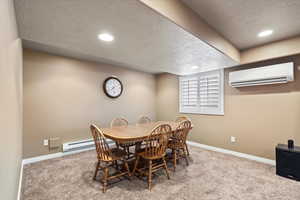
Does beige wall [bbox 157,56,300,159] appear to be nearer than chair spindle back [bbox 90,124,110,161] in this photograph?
No

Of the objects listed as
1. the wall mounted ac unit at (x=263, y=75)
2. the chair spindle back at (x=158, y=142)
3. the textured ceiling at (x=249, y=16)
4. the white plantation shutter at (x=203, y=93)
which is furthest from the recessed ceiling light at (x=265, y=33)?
the chair spindle back at (x=158, y=142)

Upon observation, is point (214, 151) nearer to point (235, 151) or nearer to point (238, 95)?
point (235, 151)

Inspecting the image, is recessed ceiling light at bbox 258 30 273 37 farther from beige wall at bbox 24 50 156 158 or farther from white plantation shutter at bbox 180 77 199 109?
beige wall at bbox 24 50 156 158

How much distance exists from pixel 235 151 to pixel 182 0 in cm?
333

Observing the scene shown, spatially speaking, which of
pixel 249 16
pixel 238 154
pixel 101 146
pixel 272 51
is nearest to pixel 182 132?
pixel 101 146

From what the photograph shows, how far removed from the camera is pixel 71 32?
182cm

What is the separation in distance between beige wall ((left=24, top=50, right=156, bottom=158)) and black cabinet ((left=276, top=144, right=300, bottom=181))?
11.5 feet

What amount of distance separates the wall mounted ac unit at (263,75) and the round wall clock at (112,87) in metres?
2.86

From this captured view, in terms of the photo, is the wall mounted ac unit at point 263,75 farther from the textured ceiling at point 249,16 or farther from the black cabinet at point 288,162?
the black cabinet at point 288,162

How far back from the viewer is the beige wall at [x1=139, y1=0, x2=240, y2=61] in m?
1.36

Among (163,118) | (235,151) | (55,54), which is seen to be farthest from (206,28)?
(163,118)

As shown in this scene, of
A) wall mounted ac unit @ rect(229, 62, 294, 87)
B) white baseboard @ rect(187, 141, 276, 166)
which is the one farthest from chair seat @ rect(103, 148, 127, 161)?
wall mounted ac unit @ rect(229, 62, 294, 87)

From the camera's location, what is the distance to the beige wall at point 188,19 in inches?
53.5

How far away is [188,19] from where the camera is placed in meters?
1.66
